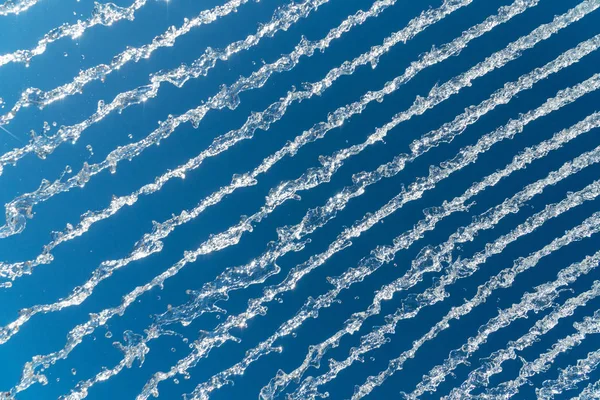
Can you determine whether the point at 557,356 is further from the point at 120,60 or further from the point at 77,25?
the point at 77,25

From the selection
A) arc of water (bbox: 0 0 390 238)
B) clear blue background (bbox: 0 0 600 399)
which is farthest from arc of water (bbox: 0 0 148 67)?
arc of water (bbox: 0 0 390 238)

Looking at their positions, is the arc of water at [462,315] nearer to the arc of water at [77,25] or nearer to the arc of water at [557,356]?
the arc of water at [557,356]

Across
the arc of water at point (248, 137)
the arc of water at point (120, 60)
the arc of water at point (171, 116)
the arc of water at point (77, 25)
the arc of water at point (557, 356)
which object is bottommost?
the arc of water at point (557, 356)

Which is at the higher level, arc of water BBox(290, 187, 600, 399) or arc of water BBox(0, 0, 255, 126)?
arc of water BBox(0, 0, 255, 126)

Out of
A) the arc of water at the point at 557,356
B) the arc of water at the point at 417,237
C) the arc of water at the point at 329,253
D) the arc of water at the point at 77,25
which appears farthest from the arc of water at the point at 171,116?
the arc of water at the point at 557,356

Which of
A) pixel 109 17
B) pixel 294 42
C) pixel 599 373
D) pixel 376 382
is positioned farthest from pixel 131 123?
pixel 599 373

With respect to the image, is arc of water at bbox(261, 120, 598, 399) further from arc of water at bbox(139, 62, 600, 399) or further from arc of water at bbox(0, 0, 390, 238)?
arc of water at bbox(0, 0, 390, 238)

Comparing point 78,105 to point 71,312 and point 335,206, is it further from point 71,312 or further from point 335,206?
point 335,206

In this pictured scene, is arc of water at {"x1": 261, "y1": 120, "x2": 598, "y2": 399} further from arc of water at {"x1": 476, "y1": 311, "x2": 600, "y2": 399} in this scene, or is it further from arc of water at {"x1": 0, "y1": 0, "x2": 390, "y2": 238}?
arc of water at {"x1": 0, "y1": 0, "x2": 390, "y2": 238}

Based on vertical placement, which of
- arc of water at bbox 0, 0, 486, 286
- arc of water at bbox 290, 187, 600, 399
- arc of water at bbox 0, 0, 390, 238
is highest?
arc of water at bbox 0, 0, 390, 238

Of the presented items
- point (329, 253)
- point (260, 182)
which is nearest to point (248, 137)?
point (260, 182)

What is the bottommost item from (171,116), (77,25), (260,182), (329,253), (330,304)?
(330,304)

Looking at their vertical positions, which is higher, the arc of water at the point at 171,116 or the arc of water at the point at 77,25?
the arc of water at the point at 77,25
